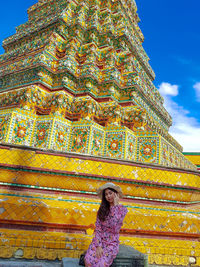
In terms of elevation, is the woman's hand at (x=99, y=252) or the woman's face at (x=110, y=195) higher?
the woman's face at (x=110, y=195)

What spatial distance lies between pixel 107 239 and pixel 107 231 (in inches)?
3.2

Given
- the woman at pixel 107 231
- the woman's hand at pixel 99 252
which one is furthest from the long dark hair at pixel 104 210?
the woman's hand at pixel 99 252

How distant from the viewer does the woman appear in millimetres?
2117

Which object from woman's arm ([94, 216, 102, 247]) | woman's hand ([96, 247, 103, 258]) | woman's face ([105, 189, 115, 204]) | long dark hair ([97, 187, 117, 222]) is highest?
woman's face ([105, 189, 115, 204])

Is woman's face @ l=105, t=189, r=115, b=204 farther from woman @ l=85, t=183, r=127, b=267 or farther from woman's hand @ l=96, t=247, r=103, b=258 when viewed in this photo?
woman's hand @ l=96, t=247, r=103, b=258

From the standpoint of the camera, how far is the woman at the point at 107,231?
2117 millimetres

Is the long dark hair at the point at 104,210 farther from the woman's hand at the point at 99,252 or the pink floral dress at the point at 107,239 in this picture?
the woman's hand at the point at 99,252

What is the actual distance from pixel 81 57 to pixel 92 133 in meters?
3.75

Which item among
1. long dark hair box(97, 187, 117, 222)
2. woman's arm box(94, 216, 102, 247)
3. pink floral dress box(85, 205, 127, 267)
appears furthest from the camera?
long dark hair box(97, 187, 117, 222)

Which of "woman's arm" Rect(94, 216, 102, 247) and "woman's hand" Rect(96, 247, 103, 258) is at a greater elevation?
"woman's arm" Rect(94, 216, 102, 247)

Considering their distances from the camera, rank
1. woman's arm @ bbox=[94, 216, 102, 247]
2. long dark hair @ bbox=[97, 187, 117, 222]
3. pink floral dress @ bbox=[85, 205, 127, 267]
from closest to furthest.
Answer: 1. pink floral dress @ bbox=[85, 205, 127, 267]
2. woman's arm @ bbox=[94, 216, 102, 247]
3. long dark hair @ bbox=[97, 187, 117, 222]

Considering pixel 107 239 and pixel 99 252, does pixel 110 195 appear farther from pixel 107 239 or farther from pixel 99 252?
pixel 99 252

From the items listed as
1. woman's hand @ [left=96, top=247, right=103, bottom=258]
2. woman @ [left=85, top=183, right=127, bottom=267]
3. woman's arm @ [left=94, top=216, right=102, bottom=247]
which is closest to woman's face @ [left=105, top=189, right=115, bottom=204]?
woman @ [left=85, top=183, right=127, bottom=267]

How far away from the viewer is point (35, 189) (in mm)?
3115
